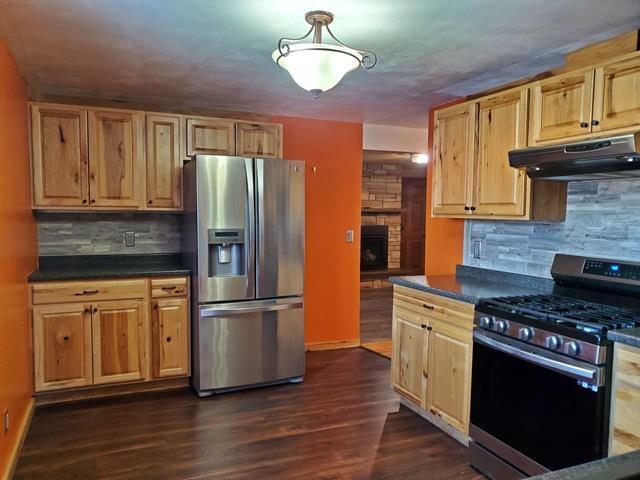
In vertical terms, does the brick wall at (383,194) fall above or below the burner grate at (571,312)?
above

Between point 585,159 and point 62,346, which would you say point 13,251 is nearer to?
point 62,346

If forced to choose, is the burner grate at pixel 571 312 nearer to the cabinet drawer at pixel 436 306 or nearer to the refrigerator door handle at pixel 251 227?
the cabinet drawer at pixel 436 306

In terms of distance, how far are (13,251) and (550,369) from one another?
2848 millimetres

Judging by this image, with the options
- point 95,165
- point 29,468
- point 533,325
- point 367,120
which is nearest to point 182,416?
point 29,468

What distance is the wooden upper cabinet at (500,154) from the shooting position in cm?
274

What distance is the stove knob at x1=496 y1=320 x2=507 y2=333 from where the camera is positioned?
7.60 feet

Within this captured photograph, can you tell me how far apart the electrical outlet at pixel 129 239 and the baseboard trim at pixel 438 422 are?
97.6 inches

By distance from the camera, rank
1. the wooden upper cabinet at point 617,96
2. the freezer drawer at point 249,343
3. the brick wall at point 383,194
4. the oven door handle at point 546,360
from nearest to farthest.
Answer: the oven door handle at point 546,360
the wooden upper cabinet at point 617,96
the freezer drawer at point 249,343
the brick wall at point 383,194

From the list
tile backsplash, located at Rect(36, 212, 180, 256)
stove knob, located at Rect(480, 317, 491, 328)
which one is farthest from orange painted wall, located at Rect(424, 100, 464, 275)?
tile backsplash, located at Rect(36, 212, 180, 256)

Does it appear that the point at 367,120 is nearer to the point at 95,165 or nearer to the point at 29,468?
the point at 95,165

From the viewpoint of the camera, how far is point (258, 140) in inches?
160

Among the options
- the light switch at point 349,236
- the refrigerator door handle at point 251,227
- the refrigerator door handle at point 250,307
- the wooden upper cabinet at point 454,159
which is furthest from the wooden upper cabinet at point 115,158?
the wooden upper cabinet at point 454,159

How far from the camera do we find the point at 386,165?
8469 mm

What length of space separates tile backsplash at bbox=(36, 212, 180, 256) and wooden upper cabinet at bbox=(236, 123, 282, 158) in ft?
2.76
